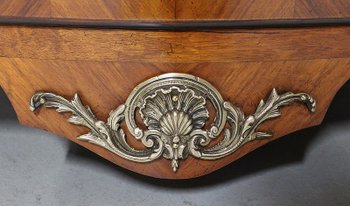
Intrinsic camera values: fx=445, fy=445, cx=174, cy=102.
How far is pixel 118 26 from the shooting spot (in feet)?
1.95

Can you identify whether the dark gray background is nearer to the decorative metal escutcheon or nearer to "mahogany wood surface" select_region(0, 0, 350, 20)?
the decorative metal escutcheon

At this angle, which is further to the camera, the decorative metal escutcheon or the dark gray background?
the dark gray background

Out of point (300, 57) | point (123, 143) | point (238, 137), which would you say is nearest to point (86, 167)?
point (123, 143)

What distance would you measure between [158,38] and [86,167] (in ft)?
1.55

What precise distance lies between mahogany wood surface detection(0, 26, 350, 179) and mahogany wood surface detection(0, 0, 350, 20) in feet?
0.08

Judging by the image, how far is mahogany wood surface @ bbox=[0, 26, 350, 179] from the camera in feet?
2.02

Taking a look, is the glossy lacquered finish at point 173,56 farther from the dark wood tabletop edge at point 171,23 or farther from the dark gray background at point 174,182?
the dark gray background at point 174,182

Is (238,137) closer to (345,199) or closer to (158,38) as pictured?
(158,38)

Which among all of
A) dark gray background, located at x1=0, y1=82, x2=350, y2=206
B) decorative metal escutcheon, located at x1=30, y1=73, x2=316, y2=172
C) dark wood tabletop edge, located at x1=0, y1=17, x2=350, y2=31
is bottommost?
dark gray background, located at x1=0, y1=82, x2=350, y2=206

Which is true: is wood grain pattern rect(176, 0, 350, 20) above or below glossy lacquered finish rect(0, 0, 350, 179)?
above

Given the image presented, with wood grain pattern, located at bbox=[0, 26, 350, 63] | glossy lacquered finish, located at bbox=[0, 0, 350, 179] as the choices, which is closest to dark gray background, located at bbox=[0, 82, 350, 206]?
glossy lacquered finish, located at bbox=[0, 0, 350, 179]

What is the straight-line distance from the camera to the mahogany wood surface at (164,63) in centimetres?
62

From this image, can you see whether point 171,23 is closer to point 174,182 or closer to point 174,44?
point 174,44

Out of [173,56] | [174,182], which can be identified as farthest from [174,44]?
[174,182]
